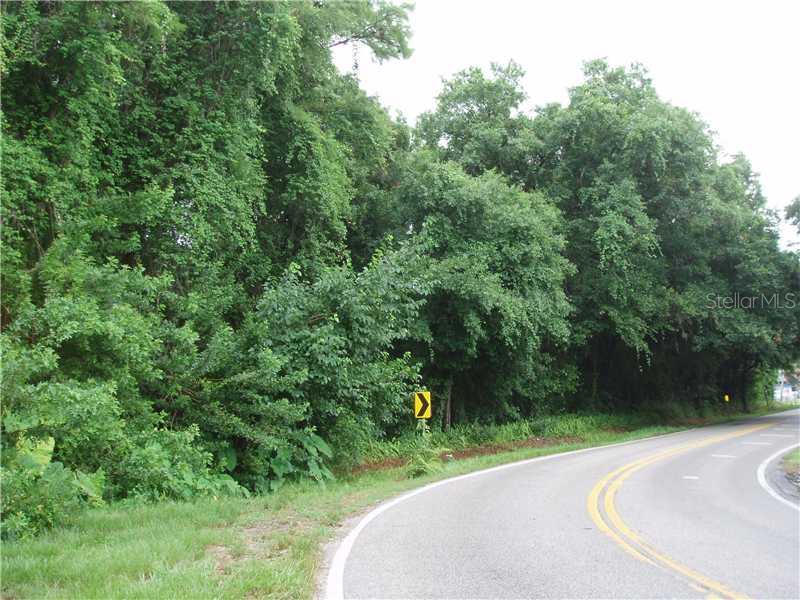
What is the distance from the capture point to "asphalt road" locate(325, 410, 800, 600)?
6.02 m

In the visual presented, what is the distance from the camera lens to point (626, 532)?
27.8 feet

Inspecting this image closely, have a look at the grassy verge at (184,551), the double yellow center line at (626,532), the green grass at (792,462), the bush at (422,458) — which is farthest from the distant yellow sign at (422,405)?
the green grass at (792,462)

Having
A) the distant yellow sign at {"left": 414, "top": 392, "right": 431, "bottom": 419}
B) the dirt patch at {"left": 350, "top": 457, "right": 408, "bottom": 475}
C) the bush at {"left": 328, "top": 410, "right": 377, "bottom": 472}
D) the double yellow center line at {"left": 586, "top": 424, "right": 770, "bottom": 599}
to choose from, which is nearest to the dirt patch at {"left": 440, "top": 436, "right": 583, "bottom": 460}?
the dirt patch at {"left": 350, "top": 457, "right": 408, "bottom": 475}

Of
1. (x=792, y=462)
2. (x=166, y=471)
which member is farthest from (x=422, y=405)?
(x=792, y=462)

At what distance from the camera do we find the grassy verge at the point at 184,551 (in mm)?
5469

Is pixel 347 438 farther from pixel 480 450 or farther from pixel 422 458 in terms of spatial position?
pixel 480 450

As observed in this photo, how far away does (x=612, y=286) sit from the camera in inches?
1046

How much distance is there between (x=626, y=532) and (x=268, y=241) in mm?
13978

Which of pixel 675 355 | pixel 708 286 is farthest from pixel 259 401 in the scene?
pixel 675 355

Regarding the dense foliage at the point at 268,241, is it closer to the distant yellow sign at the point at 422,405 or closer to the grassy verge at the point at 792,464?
the distant yellow sign at the point at 422,405

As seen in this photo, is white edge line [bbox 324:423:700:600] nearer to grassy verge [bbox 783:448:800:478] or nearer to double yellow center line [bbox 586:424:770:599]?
double yellow center line [bbox 586:424:770:599]

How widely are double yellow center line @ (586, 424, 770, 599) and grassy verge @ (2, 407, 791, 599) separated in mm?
3601

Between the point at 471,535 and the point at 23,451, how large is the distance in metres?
5.44

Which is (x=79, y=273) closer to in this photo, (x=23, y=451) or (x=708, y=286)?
(x=23, y=451)
